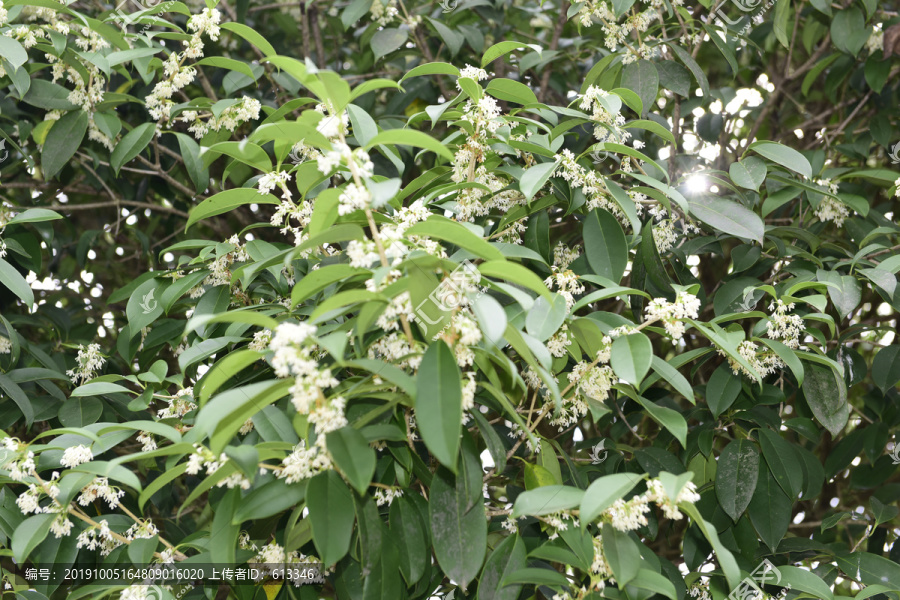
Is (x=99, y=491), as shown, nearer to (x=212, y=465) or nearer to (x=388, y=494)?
(x=212, y=465)

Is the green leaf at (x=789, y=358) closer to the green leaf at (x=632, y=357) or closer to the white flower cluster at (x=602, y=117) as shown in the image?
the green leaf at (x=632, y=357)

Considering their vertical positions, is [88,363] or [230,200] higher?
[230,200]

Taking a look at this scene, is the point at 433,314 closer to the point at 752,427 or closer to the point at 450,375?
the point at 450,375

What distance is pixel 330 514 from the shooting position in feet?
3.09

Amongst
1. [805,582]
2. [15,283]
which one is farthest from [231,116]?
[805,582]

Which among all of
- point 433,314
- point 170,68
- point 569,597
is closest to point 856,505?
point 569,597

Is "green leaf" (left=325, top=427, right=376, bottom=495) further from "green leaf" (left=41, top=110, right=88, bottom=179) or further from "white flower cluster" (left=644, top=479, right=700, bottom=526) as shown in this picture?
"green leaf" (left=41, top=110, right=88, bottom=179)

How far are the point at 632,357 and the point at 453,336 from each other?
0.29 m

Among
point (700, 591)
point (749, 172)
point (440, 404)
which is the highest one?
point (440, 404)

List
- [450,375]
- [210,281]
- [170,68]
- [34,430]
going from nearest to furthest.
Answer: [450,375]
[210,281]
[170,68]
[34,430]

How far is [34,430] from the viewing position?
1.98 m

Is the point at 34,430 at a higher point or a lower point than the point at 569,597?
lower

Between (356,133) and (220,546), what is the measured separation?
0.71m

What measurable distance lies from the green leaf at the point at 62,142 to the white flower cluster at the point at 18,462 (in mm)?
815
